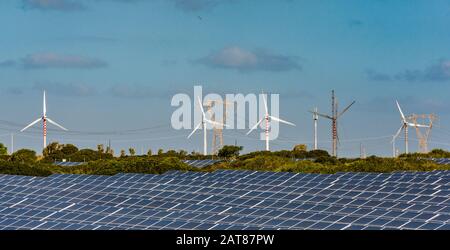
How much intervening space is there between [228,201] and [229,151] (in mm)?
95064

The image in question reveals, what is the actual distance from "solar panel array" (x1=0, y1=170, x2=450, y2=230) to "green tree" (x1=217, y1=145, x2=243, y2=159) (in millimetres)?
80969

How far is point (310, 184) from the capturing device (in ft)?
186

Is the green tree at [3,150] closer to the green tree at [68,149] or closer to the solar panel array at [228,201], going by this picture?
the green tree at [68,149]

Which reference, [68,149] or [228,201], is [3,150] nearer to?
[68,149]

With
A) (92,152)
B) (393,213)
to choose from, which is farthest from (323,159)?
(393,213)

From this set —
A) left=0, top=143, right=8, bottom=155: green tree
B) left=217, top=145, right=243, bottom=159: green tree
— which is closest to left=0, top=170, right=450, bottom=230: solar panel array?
left=217, top=145, right=243, bottom=159: green tree

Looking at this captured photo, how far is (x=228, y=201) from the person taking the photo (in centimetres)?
5244

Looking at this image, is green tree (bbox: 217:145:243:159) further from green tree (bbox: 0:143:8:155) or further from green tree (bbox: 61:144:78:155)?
green tree (bbox: 0:143:8:155)

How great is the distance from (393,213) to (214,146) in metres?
127

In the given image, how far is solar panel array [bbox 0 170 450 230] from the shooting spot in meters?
44.8
